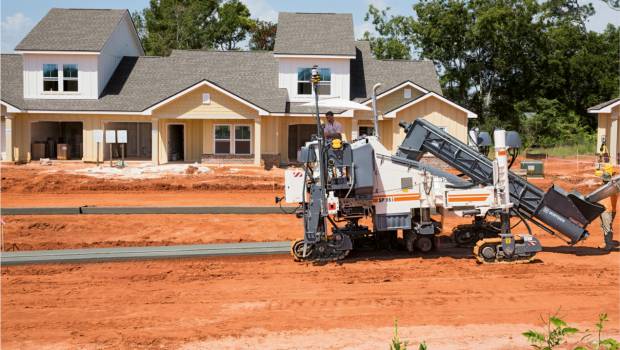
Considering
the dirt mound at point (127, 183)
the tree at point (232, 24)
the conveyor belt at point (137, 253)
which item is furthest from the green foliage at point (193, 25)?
the conveyor belt at point (137, 253)

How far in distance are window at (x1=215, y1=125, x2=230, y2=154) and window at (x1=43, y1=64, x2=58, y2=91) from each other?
8828 mm

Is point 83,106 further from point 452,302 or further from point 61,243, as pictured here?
point 452,302

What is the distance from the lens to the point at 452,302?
10.3 m

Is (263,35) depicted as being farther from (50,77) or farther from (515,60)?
(50,77)

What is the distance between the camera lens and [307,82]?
35188 millimetres

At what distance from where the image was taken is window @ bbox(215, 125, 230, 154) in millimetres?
33938

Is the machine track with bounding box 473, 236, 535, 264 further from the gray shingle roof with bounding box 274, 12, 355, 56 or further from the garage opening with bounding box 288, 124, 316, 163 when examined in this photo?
the garage opening with bounding box 288, 124, 316, 163

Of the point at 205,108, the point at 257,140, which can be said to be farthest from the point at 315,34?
the point at 205,108

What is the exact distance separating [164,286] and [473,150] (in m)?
6.29

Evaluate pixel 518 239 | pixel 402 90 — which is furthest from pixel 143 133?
pixel 518 239

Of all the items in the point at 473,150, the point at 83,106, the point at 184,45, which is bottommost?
the point at 473,150

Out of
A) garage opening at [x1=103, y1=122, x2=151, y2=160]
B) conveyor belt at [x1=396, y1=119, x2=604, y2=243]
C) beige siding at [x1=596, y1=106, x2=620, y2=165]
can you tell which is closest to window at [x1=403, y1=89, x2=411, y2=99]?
beige siding at [x1=596, y1=106, x2=620, y2=165]

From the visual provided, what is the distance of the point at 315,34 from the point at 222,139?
26.1ft

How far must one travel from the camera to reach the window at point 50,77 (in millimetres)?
34750
